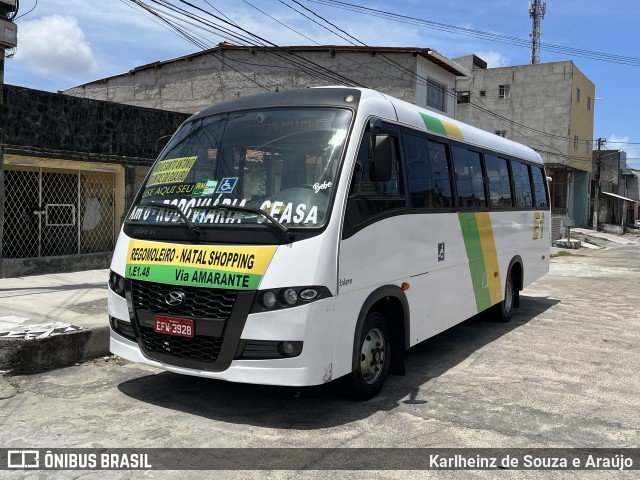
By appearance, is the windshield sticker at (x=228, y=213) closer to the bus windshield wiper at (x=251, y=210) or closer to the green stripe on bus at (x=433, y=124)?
the bus windshield wiper at (x=251, y=210)

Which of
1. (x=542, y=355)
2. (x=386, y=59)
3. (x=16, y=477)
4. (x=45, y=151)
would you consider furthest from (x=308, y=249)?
(x=386, y=59)

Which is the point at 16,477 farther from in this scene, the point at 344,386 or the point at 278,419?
the point at 344,386

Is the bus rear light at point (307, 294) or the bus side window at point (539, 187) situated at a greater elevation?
the bus side window at point (539, 187)

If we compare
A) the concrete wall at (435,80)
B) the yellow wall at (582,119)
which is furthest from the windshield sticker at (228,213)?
the yellow wall at (582,119)

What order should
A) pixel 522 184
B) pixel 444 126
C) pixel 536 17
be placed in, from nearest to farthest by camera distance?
1. pixel 444 126
2. pixel 522 184
3. pixel 536 17

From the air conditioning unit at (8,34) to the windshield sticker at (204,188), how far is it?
620 cm

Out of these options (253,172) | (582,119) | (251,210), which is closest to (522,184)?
(253,172)

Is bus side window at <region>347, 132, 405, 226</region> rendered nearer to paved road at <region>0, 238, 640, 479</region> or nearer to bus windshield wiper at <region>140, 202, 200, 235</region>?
bus windshield wiper at <region>140, 202, 200, 235</region>

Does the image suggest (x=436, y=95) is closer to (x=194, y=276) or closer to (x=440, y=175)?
(x=440, y=175)

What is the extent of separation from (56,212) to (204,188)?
25.0ft

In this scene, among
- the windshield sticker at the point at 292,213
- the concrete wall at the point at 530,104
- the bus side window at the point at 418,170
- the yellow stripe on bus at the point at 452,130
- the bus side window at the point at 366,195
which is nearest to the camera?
the windshield sticker at the point at 292,213

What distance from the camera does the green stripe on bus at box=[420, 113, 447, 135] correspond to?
6355 millimetres

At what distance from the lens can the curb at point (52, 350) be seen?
18.6ft

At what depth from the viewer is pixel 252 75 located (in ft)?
78.5
